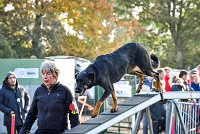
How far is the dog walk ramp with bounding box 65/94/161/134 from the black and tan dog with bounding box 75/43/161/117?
0.13 m

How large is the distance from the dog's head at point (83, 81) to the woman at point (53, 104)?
0.21 metres

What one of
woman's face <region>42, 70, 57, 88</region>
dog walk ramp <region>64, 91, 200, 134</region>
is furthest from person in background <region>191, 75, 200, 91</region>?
woman's face <region>42, 70, 57, 88</region>

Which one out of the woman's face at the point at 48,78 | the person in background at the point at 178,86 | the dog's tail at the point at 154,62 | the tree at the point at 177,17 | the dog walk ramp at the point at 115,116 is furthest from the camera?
the tree at the point at 177,17

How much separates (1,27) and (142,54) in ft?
79.7

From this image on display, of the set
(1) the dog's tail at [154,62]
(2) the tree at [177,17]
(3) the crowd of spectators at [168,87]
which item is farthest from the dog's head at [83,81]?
(2) the tree at [177,17]

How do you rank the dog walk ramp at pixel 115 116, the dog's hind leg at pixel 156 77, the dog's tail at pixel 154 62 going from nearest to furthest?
the dog walk ramp at pixel 115 116, the dog's hind leg at pixel 156 77, the dog's tail at pixel 154 62

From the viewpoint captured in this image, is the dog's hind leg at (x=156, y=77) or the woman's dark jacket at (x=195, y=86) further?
the woman's dark jacket at (x=195, y=86)

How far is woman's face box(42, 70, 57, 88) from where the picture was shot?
725 cm

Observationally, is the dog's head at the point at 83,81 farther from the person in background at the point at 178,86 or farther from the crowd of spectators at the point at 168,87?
the person in background at the point at 178,86

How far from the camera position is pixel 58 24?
32.2 meters

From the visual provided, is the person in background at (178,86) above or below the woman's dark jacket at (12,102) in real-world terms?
above

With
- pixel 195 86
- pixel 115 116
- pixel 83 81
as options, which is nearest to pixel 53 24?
pixel 195 86

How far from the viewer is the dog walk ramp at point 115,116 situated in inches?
293

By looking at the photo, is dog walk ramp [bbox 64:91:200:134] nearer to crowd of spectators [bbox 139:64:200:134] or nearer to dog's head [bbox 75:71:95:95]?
dog's head [bbox 75:71:95:95]
